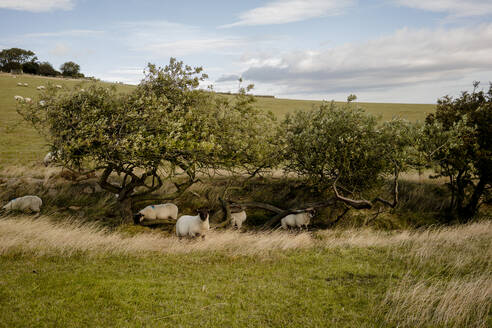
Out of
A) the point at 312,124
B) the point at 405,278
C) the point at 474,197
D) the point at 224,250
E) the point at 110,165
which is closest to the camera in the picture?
the point at 405,278

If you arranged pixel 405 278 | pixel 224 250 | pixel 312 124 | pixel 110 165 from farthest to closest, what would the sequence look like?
pixel 312 124 < pixel 110 165 < pixel 224 250 < pixel 405 278

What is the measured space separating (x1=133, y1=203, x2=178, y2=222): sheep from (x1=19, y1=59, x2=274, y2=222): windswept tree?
199 centimetres

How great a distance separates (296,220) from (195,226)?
657cm

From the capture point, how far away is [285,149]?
18203 millimetres

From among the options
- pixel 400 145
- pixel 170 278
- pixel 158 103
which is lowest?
pixel 170 278

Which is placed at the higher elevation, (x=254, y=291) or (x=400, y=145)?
(x=400, y=145)

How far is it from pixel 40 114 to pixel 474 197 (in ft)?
84.8

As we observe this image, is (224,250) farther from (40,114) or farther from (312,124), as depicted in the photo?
(40,114)

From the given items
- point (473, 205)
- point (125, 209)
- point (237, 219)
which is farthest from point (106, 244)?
point (473, 205)

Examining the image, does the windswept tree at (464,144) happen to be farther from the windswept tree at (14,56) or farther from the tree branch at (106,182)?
the windswept tree at (14,56)

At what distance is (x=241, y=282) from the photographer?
9555mm

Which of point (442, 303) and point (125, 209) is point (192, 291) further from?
point (125, 209)

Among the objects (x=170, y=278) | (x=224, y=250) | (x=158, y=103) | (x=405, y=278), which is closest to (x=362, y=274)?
(x=405, y=278)

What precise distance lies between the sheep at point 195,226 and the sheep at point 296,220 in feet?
18.0
